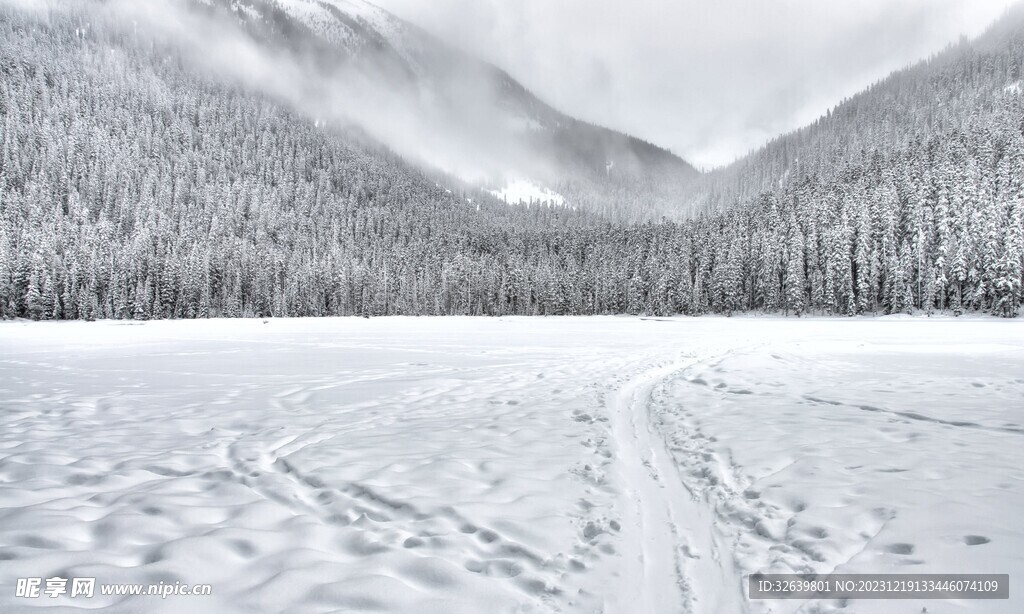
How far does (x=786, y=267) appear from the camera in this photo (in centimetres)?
7775

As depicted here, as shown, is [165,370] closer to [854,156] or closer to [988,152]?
[988,152]

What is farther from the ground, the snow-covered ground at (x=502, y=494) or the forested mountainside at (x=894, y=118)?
the forested mountainside at (x=894, y=118)

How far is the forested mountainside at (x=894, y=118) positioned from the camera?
135125 millimetres

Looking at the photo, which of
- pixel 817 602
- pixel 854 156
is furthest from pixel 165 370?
pixel 854 156

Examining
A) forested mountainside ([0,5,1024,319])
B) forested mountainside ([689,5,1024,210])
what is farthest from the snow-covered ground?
forested mountainside ([689,5,1024,210])

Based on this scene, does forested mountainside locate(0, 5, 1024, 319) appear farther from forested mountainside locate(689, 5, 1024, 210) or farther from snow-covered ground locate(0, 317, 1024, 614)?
snow-covered ground locate(0, 317, 1024, 614)

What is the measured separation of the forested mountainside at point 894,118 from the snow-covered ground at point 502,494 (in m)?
150

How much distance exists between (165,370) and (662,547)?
17387mm

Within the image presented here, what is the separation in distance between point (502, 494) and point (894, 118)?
225 meters

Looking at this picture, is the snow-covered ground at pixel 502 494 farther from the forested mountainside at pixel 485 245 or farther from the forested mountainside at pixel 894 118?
the forested mountainside at pixel 894 118

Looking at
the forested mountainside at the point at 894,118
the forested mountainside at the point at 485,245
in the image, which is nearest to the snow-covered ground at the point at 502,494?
the forested mountainside at the point at 485,245

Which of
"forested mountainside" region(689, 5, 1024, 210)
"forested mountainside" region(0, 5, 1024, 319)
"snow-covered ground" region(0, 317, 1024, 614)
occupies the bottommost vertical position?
"snow-covered ground" region(0, 317, 1024, 614)

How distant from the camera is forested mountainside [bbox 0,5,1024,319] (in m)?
62.7

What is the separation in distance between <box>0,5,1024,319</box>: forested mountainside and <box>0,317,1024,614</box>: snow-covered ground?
69.2 m
